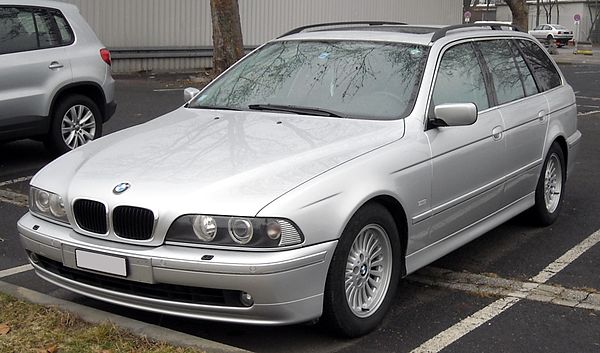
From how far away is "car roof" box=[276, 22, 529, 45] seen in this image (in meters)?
5.26

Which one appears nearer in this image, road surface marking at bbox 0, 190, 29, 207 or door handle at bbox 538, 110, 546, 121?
door handle at bbox 538, 110, 546, 121

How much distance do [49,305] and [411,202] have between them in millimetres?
2071

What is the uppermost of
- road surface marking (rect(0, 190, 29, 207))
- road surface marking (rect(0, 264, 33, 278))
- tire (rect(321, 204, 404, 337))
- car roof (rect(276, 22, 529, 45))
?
car roof (rect(276, 22, 529, 45))

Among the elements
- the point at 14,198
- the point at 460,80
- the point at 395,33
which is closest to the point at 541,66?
the point at 460,80

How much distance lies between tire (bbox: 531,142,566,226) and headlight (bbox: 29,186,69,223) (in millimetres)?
3774

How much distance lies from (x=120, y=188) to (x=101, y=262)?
1.24 feet

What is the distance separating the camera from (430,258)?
4703 millimetres

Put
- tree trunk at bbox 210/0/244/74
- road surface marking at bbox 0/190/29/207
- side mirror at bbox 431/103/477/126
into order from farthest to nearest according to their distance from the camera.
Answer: tree trunk at bbox 210/0/244/74
road surface marking at bbox 0/190/29/207
side mirror at bbox 431/103/477/126

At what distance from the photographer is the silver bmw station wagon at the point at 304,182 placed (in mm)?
3654

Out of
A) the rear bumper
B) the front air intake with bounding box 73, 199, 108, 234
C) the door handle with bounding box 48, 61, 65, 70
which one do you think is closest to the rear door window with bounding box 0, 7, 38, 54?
the door handle with bounding box 48, 61, 65, 70

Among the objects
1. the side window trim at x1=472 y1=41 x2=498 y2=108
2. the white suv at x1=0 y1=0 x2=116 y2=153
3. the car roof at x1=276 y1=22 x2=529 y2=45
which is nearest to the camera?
the car roof at x1=276 y1=22 x2=529 y2=45

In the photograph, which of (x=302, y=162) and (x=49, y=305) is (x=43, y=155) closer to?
(x=49, y=305)

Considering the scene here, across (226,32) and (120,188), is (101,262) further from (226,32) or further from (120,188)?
(226,32)

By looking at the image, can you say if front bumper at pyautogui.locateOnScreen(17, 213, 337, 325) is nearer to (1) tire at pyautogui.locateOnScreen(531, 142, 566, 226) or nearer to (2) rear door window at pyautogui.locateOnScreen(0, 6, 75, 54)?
(1) tire at pyautogui.locateOnScreen(531, 142, 566, 226)
